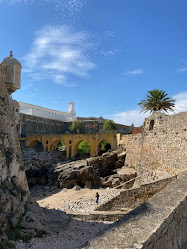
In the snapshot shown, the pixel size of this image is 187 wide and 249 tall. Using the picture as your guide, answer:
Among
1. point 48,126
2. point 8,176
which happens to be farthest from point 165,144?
point 48,126

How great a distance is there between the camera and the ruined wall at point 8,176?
768 centimetres

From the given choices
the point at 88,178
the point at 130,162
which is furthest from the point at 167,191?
the point at 88,178

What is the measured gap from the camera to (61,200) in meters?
18.9

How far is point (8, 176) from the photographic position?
9.35 metres

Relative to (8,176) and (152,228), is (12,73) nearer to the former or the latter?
(8,176)

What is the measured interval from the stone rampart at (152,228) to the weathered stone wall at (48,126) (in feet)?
128

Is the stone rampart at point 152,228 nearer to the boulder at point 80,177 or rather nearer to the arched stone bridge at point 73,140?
the boulder at point 80,177

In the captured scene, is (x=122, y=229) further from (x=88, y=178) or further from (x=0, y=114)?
(x=88, y=178)

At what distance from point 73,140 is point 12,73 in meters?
19.4

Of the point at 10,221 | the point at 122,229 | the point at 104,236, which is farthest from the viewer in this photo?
the point at 10,221

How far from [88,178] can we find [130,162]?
4.92 meters

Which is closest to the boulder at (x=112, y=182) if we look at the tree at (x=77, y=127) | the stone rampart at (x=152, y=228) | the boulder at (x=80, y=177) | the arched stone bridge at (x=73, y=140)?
the boulder at (x=80, y=177)

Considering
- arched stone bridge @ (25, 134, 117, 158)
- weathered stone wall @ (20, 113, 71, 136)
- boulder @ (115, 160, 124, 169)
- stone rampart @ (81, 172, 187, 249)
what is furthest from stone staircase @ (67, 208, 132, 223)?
weathered stone wall @ (20, 113, 71, 136)

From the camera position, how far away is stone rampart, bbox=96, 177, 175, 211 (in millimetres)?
10383
